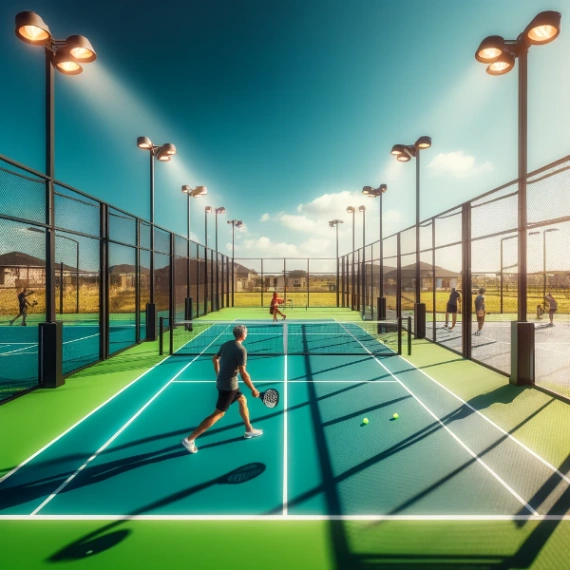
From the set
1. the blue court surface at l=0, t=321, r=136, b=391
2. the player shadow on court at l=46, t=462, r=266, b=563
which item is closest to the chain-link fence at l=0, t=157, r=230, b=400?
the blue court surface at l=0, t=321, r=136, b=391

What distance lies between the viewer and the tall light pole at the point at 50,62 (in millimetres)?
6855

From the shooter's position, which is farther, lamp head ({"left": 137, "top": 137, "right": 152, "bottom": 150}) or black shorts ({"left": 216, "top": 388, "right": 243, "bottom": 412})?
lamp head ({"left": 137, "top": 137, "right": 152, "bottom": 150})

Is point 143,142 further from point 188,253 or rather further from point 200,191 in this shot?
→ point 188,253

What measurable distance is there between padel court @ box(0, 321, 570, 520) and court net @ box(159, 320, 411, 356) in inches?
151

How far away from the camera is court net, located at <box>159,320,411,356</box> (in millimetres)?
12258

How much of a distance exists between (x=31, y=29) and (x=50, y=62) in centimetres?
147

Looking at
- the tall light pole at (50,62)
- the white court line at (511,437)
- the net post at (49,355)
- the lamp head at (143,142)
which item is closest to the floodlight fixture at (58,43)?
the tall light pole at (50,62)

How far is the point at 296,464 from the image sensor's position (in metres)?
5.10

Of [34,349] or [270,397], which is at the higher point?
[270,397]

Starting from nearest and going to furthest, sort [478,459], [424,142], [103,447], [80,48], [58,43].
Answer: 1. [478,459]
2. [103,447]
3. [80,48]
4. [58,43]
5. [424,142]

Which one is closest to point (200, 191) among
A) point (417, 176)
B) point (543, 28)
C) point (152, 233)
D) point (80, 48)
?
point (152, 233)

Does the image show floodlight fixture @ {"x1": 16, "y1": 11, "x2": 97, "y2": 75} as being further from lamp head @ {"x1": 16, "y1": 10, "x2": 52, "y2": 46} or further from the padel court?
the padel court

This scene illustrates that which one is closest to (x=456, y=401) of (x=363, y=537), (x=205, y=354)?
(x=363, y=537)

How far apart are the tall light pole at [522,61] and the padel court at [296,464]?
337cm
